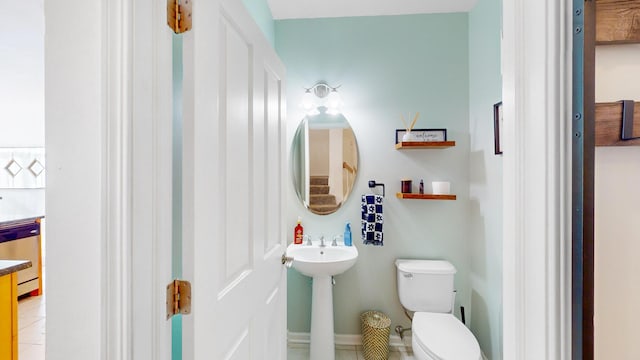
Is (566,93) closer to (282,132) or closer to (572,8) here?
(572,8)

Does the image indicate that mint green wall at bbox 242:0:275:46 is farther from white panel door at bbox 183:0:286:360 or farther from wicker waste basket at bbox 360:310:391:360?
wicker waste basket at bbox 360:310:391:360

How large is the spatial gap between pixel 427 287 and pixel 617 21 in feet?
6.20

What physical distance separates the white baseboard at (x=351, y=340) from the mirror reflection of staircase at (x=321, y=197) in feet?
3.28

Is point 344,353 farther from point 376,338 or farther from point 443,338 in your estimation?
point 443,338

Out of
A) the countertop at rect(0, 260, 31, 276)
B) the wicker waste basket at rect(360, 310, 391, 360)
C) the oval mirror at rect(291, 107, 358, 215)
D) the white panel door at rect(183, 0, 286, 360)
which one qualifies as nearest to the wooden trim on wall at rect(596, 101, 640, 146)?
the white panel door at rect(183, 0, 286, 360)

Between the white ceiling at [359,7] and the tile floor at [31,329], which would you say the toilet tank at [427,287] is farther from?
the tile floor at [31,329]

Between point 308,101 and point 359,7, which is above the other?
point 359,7

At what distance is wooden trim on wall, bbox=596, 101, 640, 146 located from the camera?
18.4 inches

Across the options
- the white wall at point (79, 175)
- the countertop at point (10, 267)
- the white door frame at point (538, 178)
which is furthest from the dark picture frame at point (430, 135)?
the countertop at point (10, 267)

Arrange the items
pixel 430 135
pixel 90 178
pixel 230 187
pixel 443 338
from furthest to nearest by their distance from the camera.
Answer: pixel 430 135 < pixel 443 338 < pixel 230 187 < pixel 90 178

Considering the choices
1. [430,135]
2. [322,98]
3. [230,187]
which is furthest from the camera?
[322,98]

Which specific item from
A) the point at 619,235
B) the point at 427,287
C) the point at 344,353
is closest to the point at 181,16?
the point at 619,235

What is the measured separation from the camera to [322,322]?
2006 mm

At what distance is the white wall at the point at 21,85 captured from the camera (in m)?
1.91
